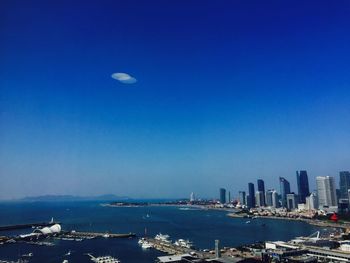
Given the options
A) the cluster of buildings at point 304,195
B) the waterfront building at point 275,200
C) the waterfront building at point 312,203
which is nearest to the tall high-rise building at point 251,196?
the cluster of buildings at point 304,195

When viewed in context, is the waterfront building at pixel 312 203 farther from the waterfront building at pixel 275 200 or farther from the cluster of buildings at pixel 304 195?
the waterfront building at pixel 275 200

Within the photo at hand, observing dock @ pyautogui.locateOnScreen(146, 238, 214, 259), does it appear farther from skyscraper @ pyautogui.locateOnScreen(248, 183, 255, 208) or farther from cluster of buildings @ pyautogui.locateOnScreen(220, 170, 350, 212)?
skyscraper @ pyautogui.locateOnScreen(248, 183, 255, 208)

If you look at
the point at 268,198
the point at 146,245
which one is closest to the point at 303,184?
the point at 268,198

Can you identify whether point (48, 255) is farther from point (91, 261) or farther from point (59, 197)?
point (59, 197)

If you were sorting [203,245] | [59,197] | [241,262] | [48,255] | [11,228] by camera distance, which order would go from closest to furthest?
[241,262], [48,255], [203,245], [11,228], [59,197]

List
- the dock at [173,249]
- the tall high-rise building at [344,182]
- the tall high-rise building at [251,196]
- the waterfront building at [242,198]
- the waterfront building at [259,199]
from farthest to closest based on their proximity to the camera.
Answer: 1. the waterfront building at [242,198]
2. the tall high-rise building at [251,196]
3. the waterfront building at [259,199]
4. the tall high-rise building at [344,182]
5. the dock at [173,249]

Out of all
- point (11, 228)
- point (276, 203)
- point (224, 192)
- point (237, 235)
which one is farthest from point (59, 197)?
point (237, 235)

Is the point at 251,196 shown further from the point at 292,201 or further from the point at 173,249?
the point at 173,249

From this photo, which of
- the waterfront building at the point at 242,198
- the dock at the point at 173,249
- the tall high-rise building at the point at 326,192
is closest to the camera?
the dock at the point at 173,249
